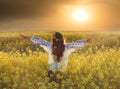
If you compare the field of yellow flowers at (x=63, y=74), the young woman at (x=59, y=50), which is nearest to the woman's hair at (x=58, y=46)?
the young woman at (x=59, y=50)

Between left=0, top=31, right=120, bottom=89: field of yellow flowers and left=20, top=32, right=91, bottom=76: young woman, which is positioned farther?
left=20, top=32, right=91, bottom=76: young woman

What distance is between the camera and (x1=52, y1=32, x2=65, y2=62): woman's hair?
35.7 ft

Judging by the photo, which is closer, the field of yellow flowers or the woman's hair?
the field of yellow flowers

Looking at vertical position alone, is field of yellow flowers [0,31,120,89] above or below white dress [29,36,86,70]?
below

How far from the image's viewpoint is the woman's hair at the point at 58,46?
10.9 meters

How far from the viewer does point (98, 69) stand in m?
10.7

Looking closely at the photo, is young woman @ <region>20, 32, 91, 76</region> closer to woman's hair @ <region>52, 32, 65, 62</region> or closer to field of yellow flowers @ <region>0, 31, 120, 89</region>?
woman's hair @ <region>52, 32, 65, 62</region>

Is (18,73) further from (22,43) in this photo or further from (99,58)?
(22,43)

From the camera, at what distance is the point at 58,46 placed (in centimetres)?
1090

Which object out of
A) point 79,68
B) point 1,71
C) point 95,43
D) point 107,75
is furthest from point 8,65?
point 95,43

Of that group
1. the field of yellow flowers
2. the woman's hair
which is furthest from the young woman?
the field of yellow flowers

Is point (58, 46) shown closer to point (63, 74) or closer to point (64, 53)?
point (64, 53)

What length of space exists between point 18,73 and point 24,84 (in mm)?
482

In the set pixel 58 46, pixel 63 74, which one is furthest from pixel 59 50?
pixel 63 74
